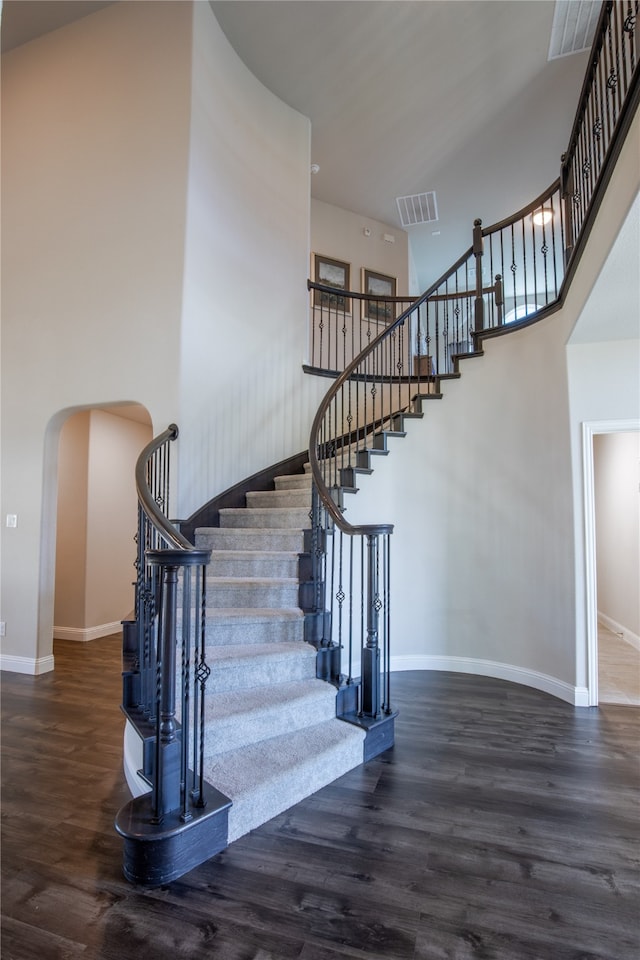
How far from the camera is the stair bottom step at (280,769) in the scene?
6.89ft

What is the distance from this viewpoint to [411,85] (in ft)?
17.2

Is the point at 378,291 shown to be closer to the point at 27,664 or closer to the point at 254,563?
the point at 254,563

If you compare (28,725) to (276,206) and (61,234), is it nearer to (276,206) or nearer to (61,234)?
(61,234)

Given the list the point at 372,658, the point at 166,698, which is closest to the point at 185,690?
the point at 166,698

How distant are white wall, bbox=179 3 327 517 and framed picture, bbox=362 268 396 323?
5.99 ft

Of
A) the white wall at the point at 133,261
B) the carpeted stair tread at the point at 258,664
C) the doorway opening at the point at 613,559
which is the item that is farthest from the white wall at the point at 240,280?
the doorway opening at the point at 613,559

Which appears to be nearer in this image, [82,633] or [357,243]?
[82,633]

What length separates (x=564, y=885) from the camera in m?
1.80

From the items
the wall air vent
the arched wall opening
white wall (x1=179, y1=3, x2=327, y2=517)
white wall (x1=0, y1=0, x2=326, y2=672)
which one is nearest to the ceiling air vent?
white wall (x1=179, y1=3, x2=327, y2=517)

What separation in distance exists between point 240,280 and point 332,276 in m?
2.65

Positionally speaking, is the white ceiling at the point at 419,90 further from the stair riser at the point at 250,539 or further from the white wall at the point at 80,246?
the stair riser at the point at 250,539

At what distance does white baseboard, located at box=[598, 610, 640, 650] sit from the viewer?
518 centimetres

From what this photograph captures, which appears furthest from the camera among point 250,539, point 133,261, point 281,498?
point 281,498

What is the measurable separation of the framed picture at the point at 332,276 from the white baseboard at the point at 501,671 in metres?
4.61
